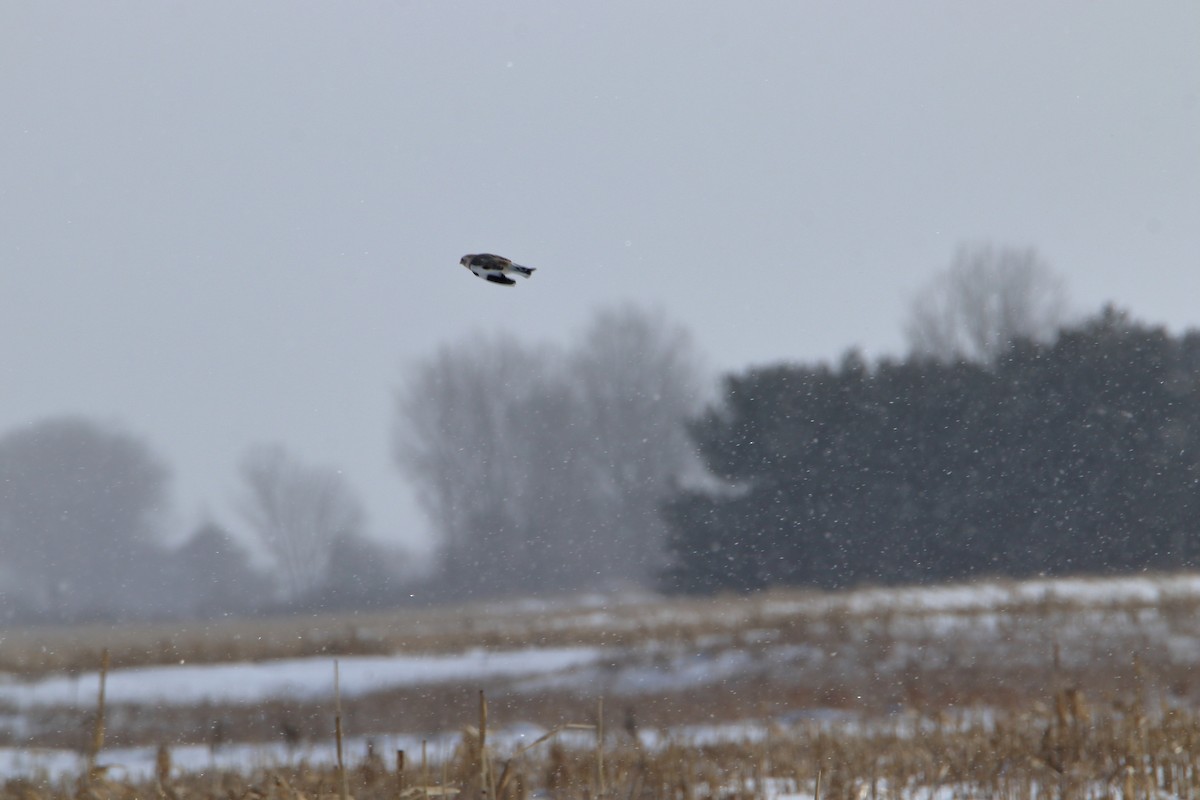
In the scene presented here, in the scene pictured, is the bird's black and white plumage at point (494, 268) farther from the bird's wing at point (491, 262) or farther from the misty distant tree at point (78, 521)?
the misty distant tree at point (78, 521)

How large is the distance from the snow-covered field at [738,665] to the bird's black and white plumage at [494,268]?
7.32 meters

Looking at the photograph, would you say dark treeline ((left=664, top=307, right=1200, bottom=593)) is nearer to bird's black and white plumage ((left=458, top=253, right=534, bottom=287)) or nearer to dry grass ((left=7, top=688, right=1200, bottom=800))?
dry grass ((left=7, top=688, right=1200, bottom=800))

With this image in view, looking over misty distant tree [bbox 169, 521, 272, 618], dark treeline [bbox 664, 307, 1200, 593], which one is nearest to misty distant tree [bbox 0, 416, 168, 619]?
misty distant tree [bbox 169, 521, 272, 618]

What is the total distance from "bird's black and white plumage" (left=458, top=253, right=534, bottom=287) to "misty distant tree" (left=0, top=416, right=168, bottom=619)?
1379 cm

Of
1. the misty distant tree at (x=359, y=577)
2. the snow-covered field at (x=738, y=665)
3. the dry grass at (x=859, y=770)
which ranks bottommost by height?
the snow-covered field at (x=738, y=665)

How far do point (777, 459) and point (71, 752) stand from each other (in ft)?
52.0

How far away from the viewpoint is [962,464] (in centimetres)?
2362

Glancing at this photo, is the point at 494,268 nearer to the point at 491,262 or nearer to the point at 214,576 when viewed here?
the point at 491,262

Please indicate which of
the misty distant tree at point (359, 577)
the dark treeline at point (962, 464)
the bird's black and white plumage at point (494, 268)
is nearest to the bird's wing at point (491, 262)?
the bird's black and white plumage at point (494, 268)

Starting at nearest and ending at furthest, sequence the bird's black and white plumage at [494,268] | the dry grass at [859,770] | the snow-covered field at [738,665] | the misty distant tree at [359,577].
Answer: the bird's black and white plumage at [494,268] < the dry grass at [859,770] < the snow-covered field at [738,665] < the misty distant tree at [359,577]

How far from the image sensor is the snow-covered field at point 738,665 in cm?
1020

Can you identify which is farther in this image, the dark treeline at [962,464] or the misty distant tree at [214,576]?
the dark treeline at [962,464]

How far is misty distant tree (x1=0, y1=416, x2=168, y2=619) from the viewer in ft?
52.3

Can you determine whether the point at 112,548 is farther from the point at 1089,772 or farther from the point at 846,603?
the point at 1089,772
